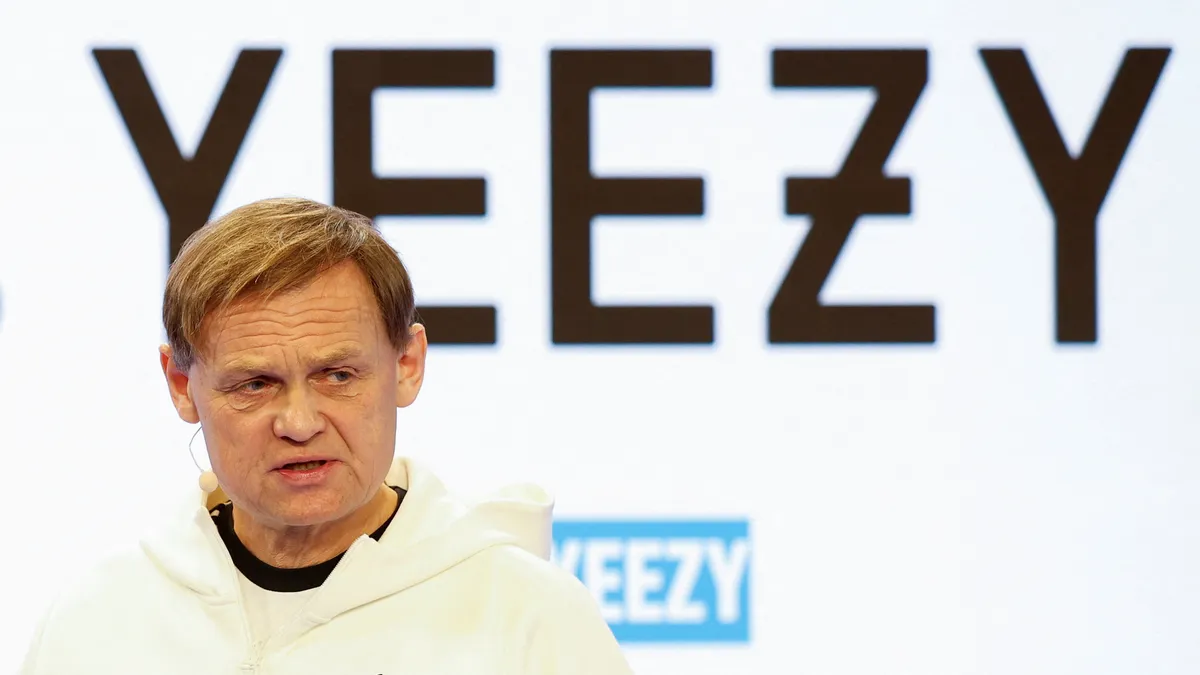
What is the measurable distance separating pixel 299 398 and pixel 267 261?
14cm

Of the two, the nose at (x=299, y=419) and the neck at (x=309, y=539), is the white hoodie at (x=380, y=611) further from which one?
the nose at (x=299, y=419)

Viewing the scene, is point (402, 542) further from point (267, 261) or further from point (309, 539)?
point (267, 261)

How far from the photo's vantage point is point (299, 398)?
1.41 metres

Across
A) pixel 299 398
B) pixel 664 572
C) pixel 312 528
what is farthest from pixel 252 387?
pixel 664 572

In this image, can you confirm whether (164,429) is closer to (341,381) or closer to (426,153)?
(426,153)

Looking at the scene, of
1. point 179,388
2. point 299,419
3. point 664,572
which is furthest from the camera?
point 664,572

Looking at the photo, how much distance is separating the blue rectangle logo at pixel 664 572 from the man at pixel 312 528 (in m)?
1.76

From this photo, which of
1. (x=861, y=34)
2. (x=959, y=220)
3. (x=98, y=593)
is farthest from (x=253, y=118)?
(x=98, y=593)

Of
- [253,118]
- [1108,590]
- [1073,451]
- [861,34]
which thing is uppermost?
[861,34]

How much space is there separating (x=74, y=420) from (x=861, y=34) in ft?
6.63

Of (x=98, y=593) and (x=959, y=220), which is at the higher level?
(x=959, y=220)

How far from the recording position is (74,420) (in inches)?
129

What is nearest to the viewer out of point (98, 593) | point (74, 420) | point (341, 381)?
point (341, 381)

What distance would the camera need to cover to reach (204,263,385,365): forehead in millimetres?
1390
